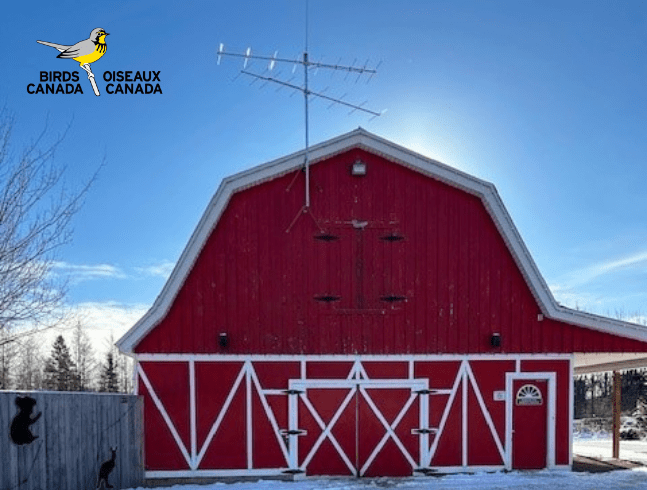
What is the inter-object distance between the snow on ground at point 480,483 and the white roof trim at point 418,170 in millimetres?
2799

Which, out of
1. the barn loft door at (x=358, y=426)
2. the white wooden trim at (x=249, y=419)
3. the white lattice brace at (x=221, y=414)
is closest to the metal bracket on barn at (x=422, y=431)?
the barn loft door at (x=358, y=426)

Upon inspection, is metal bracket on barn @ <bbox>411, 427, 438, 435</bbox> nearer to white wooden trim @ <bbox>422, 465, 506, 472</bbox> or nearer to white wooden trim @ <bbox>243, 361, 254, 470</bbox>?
white wooden trim @ <bbox>422, 465, 506, 472</bbox>

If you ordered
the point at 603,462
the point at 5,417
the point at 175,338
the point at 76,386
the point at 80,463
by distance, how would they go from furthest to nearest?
the point at 76,386 → the point at 603,462 → the point at 175,338 → the point at 80,463 → the point at 5,417

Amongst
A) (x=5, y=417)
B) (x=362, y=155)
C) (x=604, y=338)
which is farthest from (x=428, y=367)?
(x=5, y=417)

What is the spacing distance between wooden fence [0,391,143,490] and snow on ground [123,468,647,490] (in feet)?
3.53

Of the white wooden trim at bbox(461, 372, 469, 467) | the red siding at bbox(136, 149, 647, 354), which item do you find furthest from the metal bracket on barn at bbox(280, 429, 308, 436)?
the white wooden trim at bbox(461, 372, 469, 467)

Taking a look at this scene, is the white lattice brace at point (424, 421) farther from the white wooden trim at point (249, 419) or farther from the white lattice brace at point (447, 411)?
the white wooden trim at point (249, 419)

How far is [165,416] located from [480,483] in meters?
6.10

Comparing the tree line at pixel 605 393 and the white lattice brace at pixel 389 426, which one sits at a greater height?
the white lattice brace at pixel 389 426

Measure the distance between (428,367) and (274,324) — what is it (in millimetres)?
3208

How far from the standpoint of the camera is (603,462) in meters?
10.4

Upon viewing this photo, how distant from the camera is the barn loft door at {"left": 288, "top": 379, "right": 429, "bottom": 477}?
29.0ft

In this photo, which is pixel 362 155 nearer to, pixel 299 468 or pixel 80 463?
pixel 299 468

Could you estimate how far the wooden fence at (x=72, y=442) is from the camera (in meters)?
6.99
